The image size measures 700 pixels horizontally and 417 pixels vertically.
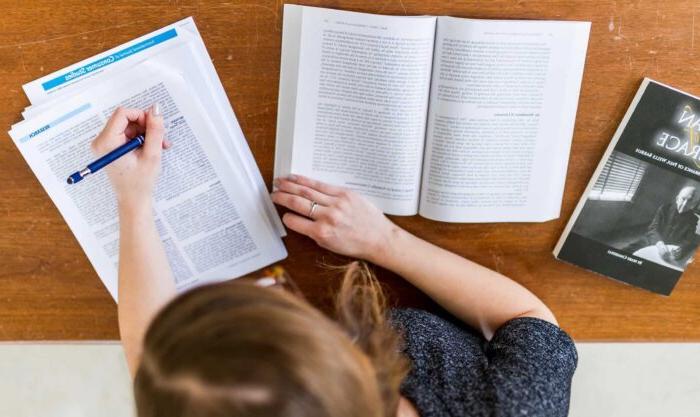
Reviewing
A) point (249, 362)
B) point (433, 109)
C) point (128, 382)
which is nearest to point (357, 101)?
point (433, 109)

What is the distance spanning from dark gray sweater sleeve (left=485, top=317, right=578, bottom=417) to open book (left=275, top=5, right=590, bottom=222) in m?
0.17

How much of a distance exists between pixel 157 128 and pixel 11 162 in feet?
0.71

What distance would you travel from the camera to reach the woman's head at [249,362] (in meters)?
0.48

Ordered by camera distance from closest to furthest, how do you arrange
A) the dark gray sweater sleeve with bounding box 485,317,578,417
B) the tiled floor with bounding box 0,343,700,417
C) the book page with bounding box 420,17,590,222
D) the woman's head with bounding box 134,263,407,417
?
the woman's head with bounding box 134,263,407,417, the dark gray sweater sleeve with bounding box 485,317,578,417, the book page with bounding box 420,17,590,222, the tiled floor with bounding box 0,343,700,417

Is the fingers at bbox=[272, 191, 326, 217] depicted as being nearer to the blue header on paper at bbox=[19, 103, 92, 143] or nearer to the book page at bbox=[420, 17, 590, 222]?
the book page at bbox=[420, 17, 590, 222]

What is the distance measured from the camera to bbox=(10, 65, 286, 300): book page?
0.78m

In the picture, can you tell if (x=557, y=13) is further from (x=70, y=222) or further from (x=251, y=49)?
(x=70, y=222)

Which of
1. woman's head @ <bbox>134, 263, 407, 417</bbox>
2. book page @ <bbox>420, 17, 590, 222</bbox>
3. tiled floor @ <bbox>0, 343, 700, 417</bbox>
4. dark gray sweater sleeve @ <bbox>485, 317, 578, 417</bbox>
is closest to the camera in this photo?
woman's head @ <bbox>134, 263, 407, 417</bbox>

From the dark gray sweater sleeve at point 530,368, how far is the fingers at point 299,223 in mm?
291

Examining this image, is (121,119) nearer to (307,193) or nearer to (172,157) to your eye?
(172,157)

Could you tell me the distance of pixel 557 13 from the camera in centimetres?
80

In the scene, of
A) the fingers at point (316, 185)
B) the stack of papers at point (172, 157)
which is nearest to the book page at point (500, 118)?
the fingers at point (316, 185)

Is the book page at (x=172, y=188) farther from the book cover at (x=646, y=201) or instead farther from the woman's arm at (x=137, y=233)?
the book cover at (x=646, y=201)

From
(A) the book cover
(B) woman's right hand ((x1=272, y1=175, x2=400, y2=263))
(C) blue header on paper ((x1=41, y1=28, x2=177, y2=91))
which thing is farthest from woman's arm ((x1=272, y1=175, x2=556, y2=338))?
(C) blue header on paper ((x1=41, y1=28, x2=177, y2=91))
